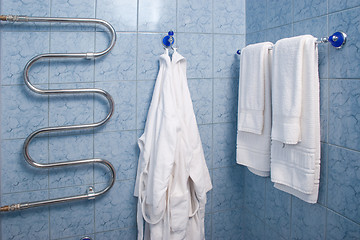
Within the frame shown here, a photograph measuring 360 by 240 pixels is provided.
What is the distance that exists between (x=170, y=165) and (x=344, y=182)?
2.30 feet

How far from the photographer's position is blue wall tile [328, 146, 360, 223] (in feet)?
3.50

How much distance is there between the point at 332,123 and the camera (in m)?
1.15

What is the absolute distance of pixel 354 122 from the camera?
1062 mm

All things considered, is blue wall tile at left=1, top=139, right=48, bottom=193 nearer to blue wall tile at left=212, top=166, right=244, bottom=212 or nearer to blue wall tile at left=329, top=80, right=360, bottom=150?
blue wall tile at left=212, top=166, right=244, bottom=212

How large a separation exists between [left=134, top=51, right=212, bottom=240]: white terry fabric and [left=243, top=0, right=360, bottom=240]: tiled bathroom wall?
44 centimetres

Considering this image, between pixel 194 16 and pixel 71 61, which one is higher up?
pixel 194 16

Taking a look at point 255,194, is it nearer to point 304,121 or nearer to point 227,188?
point 227,188

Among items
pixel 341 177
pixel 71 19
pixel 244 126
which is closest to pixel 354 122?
pixel 341 177

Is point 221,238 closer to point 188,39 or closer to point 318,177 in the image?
point 318,177

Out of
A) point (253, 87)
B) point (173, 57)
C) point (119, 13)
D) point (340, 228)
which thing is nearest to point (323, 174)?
point (340, 228)

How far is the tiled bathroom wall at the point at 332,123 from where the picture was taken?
1.06m

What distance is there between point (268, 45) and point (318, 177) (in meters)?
0.61

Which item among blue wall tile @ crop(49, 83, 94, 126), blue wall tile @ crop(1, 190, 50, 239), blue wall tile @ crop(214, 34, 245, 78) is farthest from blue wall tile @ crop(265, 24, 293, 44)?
blue wall tile @ crop(1, 190, 50, 239)

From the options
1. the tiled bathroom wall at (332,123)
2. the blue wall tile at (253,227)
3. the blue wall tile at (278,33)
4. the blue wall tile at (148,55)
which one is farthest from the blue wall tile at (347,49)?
the blue wall tile at (253,227)
